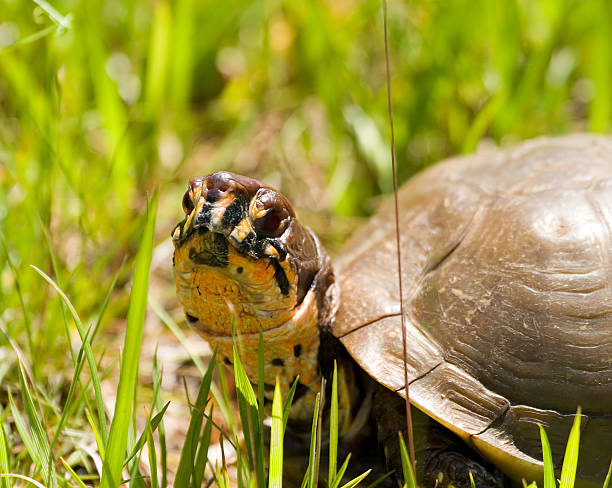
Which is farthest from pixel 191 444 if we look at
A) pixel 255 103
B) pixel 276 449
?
pixel 255 103

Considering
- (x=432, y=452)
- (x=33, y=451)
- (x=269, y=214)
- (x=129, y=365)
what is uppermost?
(x=269, y=214)

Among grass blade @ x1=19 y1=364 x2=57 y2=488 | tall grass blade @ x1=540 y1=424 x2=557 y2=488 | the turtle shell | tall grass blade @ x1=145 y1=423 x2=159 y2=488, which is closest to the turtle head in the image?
the turtle shell

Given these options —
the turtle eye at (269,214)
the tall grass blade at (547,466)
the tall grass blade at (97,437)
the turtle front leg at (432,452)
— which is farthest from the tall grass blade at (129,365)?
the tall grass blade at (547,466)

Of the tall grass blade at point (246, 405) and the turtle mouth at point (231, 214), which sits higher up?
the turtle mouth at point (231, 214)

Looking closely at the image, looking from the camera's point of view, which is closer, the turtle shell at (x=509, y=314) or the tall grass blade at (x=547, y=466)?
the tall grass blade at (x=547, y=466)

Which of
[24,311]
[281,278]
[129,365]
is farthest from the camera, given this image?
[24,311]

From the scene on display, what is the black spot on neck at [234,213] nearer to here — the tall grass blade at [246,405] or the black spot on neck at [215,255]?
the black spot on neck at [215,255]

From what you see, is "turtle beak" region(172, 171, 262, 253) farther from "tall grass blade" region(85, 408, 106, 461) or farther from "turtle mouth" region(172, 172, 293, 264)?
"tall grass blade" region(85, 408, 106, 461)

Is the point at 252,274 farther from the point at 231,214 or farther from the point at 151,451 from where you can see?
the point at 151,451

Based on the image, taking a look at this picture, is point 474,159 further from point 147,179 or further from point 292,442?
point 147,179
